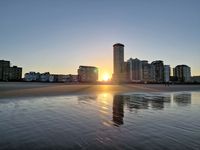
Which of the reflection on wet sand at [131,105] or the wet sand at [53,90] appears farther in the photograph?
the wet sand at [53,90]

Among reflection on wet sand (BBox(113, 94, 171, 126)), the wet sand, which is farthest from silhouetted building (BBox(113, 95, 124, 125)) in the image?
the wet sand

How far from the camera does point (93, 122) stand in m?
11.4

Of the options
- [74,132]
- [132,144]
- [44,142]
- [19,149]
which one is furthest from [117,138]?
[19,149]

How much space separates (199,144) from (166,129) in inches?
103

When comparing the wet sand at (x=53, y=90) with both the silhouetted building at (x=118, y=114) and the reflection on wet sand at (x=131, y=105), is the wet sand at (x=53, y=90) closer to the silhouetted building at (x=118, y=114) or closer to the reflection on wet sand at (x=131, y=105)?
the reflection on wet sand at (x=131, y=105)

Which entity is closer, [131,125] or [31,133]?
[31,133]

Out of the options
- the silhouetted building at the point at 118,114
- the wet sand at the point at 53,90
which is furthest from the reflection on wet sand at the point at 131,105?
the wet sand at the point at 53,90

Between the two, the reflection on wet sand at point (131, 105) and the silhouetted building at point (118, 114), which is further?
the reflection on wet sand at point (131, 105)

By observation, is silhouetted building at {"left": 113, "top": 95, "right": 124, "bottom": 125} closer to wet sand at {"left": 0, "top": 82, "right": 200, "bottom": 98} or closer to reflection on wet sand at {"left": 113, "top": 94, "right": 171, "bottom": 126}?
reflection on wet sand at {"left": 113, "top": 94, "right": 171, "bottom": 126}

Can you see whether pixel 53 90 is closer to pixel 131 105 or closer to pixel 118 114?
pixel 131 105

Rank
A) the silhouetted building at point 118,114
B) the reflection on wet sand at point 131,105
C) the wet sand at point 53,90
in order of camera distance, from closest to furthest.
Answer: the silhouetted building at point 118,114 < the reflection on wet sand at point 131,105 < the wet sand at point 53,90

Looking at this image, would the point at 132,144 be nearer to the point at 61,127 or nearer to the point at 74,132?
the point at 74,132

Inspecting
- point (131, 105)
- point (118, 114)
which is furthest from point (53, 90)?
point (118, 114)

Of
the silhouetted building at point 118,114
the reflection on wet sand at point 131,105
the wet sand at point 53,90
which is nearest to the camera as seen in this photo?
the silhouetted building at point 118,114
